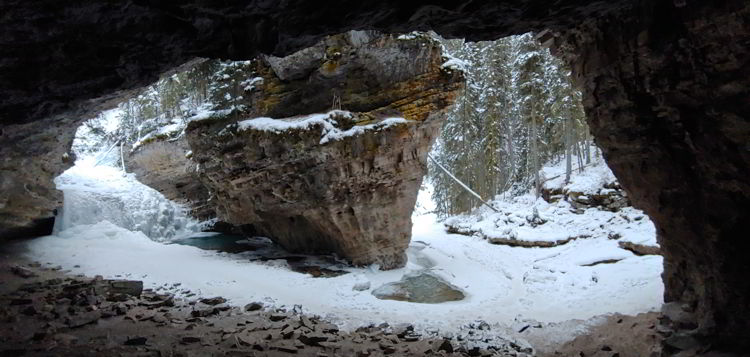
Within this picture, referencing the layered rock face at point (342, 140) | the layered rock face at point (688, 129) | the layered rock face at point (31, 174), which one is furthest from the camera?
the layered rock face at point (342, 140)

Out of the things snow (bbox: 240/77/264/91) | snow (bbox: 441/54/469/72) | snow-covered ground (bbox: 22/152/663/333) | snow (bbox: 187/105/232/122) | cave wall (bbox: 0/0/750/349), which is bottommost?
snow-covered ground (bbox: 22/152/663/333)

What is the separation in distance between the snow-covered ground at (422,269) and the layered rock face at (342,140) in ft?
6.02

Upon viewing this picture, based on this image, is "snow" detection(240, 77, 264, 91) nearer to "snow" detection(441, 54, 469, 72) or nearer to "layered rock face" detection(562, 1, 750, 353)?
"snow" detection(441, 54, 469, 72)

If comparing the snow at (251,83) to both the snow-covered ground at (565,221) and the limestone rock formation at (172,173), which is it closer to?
A: the limestone rock formation at (172,173)

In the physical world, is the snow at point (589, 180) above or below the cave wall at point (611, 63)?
below

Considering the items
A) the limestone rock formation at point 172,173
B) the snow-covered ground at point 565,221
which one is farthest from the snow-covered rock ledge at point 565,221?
the limestone rock formation at point 172,173

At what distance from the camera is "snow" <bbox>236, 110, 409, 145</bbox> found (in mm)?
13195

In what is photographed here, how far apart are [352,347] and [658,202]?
532 cm

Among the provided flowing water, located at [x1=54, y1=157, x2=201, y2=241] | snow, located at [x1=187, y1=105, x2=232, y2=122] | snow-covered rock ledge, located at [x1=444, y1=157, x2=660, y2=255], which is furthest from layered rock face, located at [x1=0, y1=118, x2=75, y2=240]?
snow-covered rock ledge, located at [x1=444, y1=157, x2=660, y2=255]

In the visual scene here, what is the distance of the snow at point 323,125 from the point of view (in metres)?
13.2

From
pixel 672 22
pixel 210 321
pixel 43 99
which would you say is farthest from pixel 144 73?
pixel 672 22

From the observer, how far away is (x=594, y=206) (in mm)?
18500

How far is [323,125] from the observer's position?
43.5ft

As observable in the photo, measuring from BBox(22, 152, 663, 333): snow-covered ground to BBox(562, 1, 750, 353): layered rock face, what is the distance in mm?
4000
